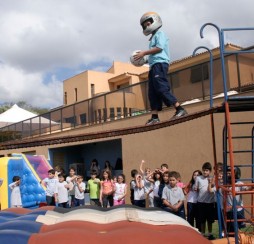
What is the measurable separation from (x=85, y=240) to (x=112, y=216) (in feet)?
3.23

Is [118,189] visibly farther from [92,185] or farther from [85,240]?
[85,240]

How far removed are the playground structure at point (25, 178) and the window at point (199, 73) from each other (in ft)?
19.2

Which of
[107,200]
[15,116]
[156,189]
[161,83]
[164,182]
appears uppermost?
[15,116]

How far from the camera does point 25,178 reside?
43.2ft

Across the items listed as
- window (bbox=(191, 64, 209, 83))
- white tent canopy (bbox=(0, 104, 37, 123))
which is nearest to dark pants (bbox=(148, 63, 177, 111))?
window (bbox=(191, 64, 209, 83))

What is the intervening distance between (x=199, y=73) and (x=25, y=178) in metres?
6.40

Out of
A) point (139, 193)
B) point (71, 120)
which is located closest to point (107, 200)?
point (139, 193)

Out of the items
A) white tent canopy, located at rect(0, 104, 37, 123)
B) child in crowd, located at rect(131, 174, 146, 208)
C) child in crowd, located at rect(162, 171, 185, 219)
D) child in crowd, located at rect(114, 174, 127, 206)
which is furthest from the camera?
white tent canopy, located at rect(0, 104, 37, 123)

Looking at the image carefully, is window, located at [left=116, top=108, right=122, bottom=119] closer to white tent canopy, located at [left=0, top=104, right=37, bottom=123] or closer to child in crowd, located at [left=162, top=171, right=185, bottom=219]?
child in crowd, located at [left=162, top=171, right=185, bottom=219]

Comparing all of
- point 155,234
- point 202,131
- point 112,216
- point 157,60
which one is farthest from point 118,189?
point 155,234

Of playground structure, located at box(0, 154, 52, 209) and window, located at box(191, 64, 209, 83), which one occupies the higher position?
window, located at box(191, 64, 209, 83)

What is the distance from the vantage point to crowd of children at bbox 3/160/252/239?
24.7ft

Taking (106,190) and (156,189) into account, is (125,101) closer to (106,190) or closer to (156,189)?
(106,190)

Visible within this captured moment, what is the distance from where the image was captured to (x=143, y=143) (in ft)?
42.2
